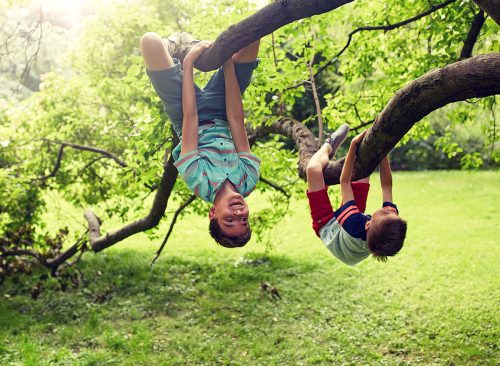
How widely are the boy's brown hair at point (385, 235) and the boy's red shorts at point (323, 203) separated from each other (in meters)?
0.42

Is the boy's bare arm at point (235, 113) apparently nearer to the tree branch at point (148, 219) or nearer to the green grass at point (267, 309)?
the tree branch at point (148, 219)

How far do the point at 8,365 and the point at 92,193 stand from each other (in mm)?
3609

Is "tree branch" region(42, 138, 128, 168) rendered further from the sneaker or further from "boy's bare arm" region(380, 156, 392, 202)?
"boy's bare arm" region(380, 156, 392, 202)

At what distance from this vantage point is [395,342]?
6.79 metres

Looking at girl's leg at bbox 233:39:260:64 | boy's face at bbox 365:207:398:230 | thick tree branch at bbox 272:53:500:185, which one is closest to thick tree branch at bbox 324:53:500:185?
thick tree branch at bbox 272:53:500:185

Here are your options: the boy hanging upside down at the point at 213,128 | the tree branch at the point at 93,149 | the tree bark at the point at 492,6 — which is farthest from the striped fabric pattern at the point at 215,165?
the tree branch at the point at 93,149

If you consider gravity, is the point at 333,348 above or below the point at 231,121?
below

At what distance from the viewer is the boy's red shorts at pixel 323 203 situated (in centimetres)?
359

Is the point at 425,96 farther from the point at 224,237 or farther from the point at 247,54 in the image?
the point at 224,237

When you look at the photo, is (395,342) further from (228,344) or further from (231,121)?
(231,121)

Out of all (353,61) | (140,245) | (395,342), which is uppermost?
(353,61)

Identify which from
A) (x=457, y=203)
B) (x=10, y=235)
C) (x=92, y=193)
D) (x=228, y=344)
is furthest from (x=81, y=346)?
(x=457, y=203)

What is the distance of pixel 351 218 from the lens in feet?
11.5

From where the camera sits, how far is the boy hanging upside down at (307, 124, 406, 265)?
3.27m
